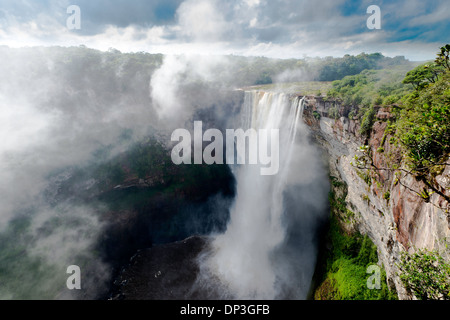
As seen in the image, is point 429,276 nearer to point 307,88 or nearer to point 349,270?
point 349,270

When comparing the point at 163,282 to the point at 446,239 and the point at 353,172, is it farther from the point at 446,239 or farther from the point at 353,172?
the point at 446,239

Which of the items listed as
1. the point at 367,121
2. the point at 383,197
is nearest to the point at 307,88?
the point at 367,121

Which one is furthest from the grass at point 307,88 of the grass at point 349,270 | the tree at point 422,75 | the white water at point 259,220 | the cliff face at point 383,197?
the grass at point 349,270

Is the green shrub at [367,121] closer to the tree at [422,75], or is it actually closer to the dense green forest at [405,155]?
the dense green forest at [405,155]

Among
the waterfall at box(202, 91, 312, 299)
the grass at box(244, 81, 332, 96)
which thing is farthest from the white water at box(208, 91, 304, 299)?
the grass at box(244, 81, 332, 96)

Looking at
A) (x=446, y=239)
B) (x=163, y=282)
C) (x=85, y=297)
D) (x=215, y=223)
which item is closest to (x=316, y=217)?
(x=215, y=223)
